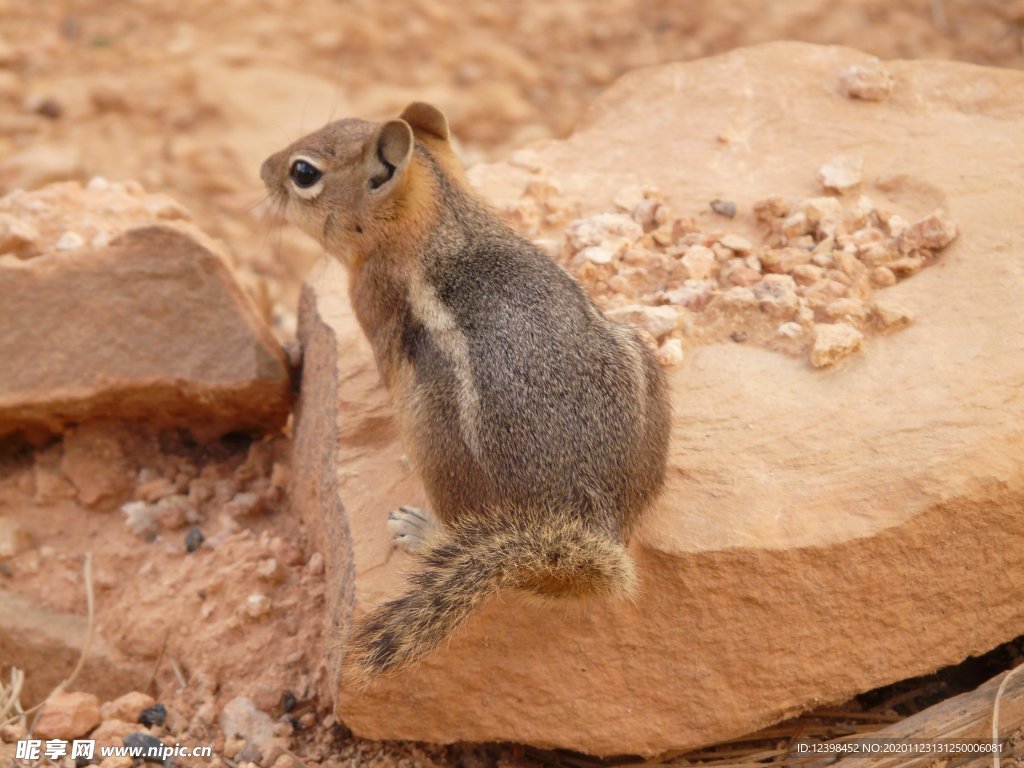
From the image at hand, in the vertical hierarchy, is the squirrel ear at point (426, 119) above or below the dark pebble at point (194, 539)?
above

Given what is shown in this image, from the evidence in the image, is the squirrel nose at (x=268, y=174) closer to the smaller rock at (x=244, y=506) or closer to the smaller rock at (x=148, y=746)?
the smaller rock at (x=244, y=506)

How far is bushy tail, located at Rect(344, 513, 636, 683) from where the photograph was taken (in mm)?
3262

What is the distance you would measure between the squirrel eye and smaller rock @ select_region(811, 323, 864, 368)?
1.90 metres

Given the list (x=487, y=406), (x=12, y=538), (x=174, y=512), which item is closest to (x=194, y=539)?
(x=174, y=512)

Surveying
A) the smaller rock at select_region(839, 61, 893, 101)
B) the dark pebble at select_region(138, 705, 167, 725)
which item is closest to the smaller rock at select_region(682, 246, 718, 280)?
the smaller rock at select_region(839, 61, 893, 101)

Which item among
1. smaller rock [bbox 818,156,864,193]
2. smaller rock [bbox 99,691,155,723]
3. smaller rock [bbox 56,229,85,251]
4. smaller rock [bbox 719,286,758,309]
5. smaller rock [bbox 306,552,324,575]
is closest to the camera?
smaller rock [bbox 99,691,155,723]

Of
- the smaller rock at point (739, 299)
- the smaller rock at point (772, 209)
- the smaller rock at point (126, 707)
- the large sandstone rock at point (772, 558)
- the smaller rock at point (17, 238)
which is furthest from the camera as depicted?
the smaller rock at point (17, 238)

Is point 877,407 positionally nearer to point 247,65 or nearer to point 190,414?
point 190,414

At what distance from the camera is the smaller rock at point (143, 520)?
4742 mm

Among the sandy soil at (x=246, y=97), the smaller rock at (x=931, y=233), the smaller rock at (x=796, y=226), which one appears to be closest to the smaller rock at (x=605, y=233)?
the smaller rock at (x=796, y=226)

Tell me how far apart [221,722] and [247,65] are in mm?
5311

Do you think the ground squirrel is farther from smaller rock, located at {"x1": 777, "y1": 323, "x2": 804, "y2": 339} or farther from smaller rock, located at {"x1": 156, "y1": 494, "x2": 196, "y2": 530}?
smaller rock, located at {"x1": 156, "y1": 494, "x2": 196, "y2": 530}

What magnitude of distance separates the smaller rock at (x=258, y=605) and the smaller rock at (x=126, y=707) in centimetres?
45

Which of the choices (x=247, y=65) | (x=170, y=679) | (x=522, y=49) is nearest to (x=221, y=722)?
(x=170, y=679)
